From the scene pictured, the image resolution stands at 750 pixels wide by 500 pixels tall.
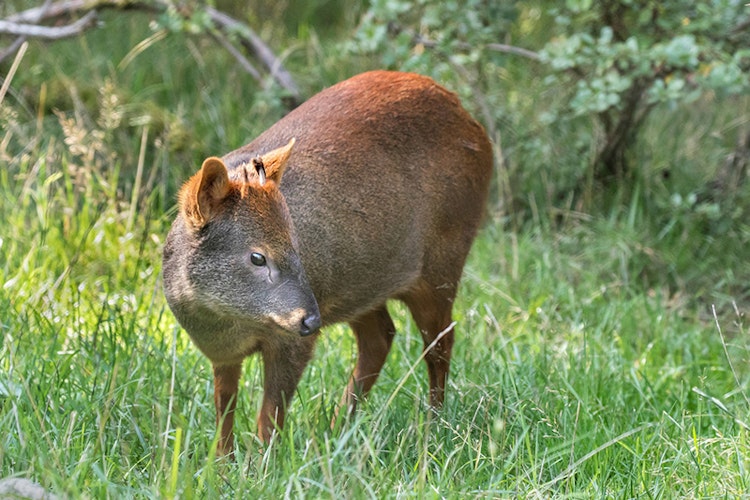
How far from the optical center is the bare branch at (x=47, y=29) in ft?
19.7

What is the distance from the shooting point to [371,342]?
455 cm

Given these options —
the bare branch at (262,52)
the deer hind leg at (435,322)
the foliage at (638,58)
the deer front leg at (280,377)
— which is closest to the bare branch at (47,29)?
the bare branch at (262,52)

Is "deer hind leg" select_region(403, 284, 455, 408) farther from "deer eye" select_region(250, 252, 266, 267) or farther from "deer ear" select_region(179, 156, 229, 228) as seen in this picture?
"deer ear" select_region(179, 156, 229, 228)

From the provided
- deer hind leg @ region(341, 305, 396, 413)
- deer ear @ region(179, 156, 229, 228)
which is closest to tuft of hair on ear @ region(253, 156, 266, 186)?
deer ear @ region(179, 156, 229, 228)

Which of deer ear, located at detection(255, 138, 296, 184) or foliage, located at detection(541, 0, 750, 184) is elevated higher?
deer ear, located at detection(255, 138, 296, 184)

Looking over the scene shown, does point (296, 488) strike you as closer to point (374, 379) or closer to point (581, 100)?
point (374, 379)

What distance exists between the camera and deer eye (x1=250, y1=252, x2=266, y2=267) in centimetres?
346

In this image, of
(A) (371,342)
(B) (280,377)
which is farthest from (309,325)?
(A) (371,342)

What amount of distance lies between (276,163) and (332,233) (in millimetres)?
481

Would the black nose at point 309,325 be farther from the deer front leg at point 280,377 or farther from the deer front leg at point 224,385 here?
the deer front leg at point 224,385

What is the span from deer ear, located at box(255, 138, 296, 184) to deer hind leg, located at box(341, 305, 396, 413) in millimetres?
992

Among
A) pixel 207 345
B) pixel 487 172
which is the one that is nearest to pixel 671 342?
pixel 487 172

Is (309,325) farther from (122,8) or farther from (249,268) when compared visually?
(122,8)

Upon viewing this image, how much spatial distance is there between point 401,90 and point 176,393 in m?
1.50
